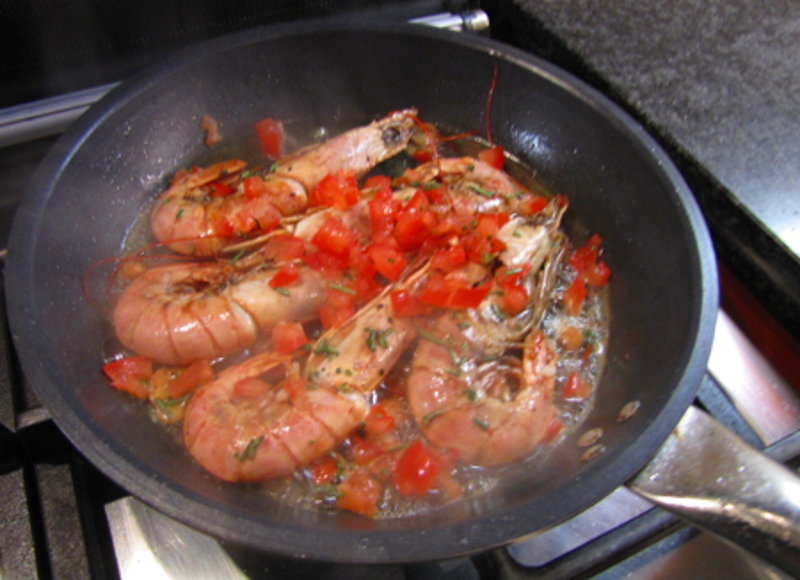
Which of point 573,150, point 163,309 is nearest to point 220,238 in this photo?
point 163,309

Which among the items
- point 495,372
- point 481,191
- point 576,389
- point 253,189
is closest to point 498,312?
point 495,372

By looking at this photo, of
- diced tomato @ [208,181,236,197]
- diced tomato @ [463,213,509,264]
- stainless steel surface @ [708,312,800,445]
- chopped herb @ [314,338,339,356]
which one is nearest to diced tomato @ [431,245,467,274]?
diced tomato @ [463,213,509,264]

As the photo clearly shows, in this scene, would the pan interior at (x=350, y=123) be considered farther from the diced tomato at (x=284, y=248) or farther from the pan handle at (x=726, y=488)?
the diced tomato at (x=284, y=248)

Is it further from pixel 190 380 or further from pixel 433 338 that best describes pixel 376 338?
pixel 190 380

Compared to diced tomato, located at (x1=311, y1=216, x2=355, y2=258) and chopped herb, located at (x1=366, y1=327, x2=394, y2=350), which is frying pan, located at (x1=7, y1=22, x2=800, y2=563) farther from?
diced tomato, located at (x1=311, y1=216, x2=355, y2=258)

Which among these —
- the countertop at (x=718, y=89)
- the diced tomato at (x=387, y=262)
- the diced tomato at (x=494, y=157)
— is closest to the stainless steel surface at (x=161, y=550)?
the diced tomato at (x=387, y=262)
